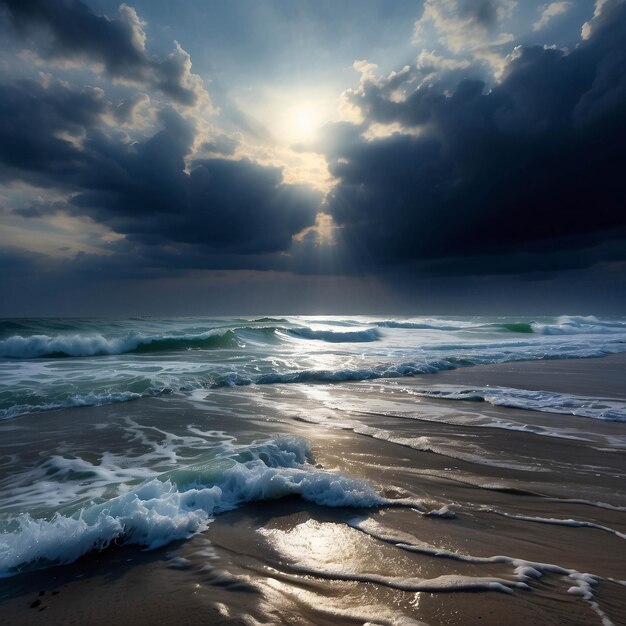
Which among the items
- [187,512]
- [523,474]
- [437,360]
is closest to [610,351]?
[437,360]

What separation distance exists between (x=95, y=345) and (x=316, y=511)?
1870cm

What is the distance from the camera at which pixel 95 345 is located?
62.1 feet

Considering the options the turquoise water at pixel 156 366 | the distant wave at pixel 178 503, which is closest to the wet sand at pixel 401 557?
the distant wave at pixel 178 503

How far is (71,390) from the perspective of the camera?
923 cm

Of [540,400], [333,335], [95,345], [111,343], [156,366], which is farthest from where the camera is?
[333,335]

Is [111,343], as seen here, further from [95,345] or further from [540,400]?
[540,400]

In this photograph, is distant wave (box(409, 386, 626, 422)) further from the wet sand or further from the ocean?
the wet sand

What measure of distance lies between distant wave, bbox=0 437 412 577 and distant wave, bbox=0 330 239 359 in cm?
1654

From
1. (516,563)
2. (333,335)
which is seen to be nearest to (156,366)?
(516,563)

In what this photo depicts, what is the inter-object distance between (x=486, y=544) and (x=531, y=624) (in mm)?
830

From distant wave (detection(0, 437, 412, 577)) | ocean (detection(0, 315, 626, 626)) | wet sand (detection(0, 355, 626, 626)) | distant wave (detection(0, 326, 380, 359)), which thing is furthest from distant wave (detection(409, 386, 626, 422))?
distant wave (detection(0, 326, 380, 359))

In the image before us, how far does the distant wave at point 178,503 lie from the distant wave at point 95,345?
1654cm

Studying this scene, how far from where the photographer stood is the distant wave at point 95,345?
704 inches

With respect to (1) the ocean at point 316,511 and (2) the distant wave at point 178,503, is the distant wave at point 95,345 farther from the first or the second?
(2) the distant wave at point 178,503
